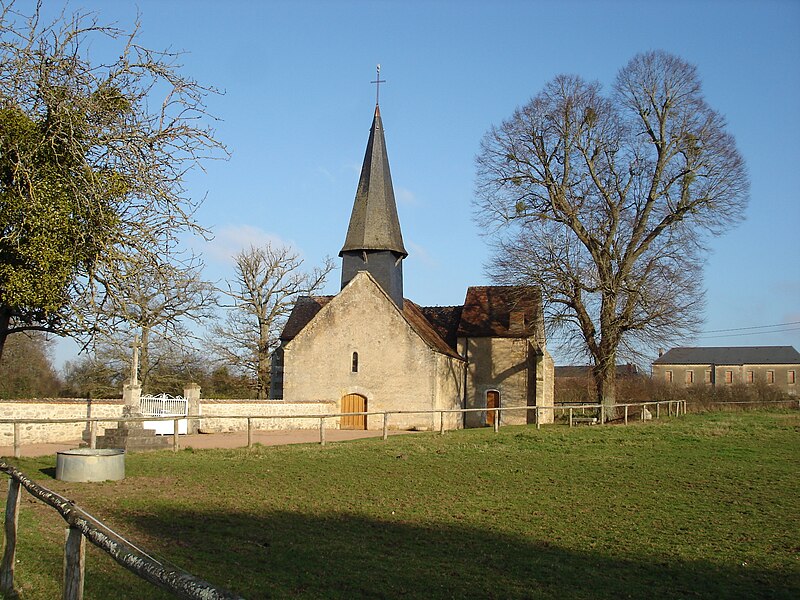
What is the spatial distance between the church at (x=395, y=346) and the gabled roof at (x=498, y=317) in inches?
2.1

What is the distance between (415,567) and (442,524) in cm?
237

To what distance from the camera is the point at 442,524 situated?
10172 millimetres

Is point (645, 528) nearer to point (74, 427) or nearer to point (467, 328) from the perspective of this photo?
point (74, 427)

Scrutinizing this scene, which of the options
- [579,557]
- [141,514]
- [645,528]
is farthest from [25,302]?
[645,528]

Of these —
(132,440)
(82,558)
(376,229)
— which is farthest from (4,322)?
(376,229)

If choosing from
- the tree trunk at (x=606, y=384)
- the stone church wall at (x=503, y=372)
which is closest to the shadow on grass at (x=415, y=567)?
the tree trunk at (x=606, y=384)

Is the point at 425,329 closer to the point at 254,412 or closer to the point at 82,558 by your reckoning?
the point at 254,412

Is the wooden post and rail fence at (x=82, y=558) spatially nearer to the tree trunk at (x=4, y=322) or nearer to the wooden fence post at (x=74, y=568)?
the wooden fence post at (x=74, y=568)

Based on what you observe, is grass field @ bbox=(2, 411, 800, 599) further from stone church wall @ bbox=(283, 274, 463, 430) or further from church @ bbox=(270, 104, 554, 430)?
church @ bbox=(270, 104, 554, 430)

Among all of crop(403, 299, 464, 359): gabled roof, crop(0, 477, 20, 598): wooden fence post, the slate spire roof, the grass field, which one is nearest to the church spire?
the slate spire roof

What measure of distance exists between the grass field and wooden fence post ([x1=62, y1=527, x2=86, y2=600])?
1601 millimetres

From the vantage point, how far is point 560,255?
104 feet

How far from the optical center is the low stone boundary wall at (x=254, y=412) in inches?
1083

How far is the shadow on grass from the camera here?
7.08 m
